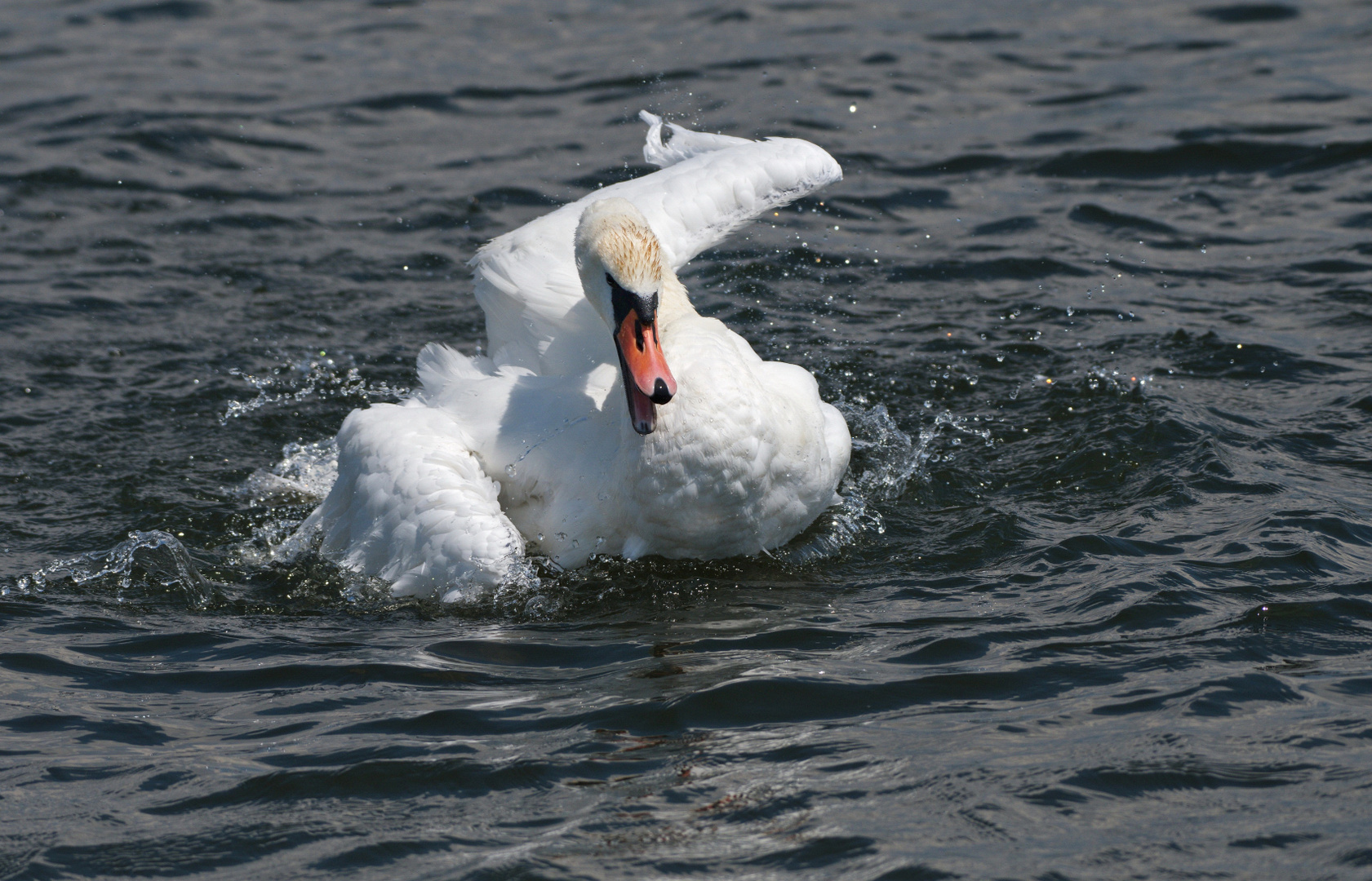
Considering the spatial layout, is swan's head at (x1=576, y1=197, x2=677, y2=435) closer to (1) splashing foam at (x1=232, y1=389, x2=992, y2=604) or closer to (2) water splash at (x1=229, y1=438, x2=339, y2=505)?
(1) splashing foam at (x1=232, y1=389, x2=992, y2=604)

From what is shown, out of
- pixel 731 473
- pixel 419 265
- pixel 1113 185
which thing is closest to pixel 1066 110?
pixel 1113 185

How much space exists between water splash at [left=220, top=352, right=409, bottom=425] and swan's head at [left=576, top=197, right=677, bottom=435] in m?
3.14

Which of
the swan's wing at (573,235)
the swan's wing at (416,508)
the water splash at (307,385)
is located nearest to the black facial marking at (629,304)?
the swan's wing at (416,508)

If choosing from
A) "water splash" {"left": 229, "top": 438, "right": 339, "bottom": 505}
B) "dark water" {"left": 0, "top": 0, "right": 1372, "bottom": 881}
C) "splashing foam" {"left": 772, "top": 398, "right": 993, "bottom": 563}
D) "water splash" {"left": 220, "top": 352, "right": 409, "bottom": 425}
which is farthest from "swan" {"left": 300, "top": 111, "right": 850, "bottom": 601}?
"water splash" {"left": 220, "top": 352, "right": 409, "bottom": 425}

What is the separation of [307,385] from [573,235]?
2556 mm

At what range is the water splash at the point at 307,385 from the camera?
8883 millimetres

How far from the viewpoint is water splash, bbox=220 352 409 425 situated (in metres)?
8.88

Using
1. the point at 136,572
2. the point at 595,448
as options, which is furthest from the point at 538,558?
the point at 136,572

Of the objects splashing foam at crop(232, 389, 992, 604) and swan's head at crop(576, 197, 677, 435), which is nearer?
swan's head at crop(576, 197, 677, 435)

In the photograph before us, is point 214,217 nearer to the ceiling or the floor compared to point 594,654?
nearer to the ceiling

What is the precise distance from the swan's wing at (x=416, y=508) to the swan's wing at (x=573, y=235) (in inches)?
33.4

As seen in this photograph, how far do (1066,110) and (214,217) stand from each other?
7.98 metres

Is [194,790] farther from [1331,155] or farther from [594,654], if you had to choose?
[1331,155]

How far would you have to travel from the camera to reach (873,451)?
25.3 feet
